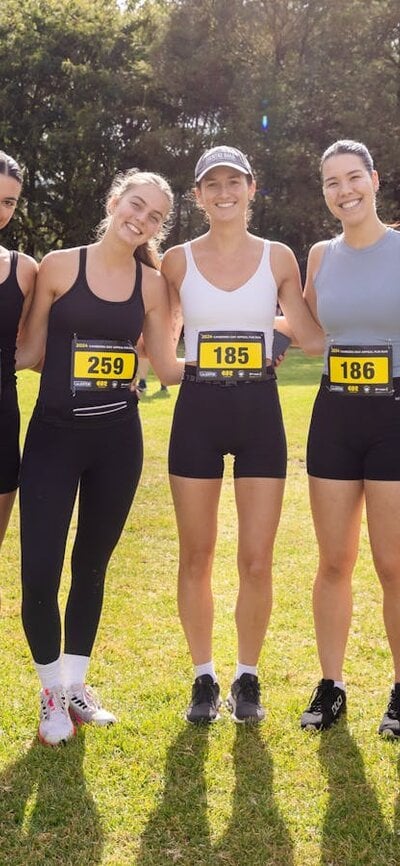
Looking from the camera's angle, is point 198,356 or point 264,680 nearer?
point 198,356

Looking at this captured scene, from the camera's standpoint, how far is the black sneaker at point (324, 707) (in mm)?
3184

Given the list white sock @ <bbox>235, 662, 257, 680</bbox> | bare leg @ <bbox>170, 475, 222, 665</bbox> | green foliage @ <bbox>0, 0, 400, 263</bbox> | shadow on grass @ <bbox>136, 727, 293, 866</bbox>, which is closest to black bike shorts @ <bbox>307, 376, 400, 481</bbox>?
bare leg @ <bbox>170, 475, 222, 665</bbox>

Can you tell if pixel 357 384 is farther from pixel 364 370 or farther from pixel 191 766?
A: pixel 191 766

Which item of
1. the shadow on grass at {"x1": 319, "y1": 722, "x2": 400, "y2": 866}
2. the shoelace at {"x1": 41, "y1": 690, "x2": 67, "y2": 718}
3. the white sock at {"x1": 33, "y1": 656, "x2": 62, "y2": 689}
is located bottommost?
the shadow on grass at {"x1": 319, "y1": 722, "x2": 400, "y2": 866}

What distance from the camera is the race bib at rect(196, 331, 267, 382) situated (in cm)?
298

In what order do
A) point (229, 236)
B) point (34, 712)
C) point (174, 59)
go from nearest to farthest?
point (229, 236) < point (34, 712) < point (174, 59)

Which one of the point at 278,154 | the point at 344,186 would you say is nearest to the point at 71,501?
the point at 344,186

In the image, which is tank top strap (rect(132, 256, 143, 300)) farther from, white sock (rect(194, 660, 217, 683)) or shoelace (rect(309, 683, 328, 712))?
shoelace (rect(309, 683, 328, 712))

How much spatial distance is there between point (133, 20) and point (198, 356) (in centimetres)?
2941

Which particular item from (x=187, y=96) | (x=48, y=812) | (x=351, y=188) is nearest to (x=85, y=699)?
(x=48, y=812)

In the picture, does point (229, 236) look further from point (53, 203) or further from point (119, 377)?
point (53, 203)

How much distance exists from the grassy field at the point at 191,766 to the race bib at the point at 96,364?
1.40m

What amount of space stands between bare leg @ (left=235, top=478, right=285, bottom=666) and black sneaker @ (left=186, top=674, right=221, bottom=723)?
17 centimetres

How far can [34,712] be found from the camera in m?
3.33
